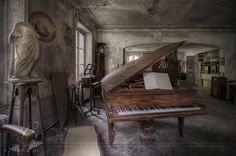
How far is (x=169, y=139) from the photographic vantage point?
2887 millimetres

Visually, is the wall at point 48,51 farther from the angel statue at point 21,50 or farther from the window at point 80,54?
the window at point 80,54

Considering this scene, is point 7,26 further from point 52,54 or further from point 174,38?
point 174,38

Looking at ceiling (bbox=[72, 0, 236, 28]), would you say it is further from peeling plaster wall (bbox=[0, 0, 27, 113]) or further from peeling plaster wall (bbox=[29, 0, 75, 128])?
peeling plaster wall (bbox=[0, 0, 27, 113])

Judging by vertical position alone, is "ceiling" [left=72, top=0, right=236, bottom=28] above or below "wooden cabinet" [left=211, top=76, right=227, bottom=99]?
above

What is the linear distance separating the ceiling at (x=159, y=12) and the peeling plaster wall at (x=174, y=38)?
47 cm

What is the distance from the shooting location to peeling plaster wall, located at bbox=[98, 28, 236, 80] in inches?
278

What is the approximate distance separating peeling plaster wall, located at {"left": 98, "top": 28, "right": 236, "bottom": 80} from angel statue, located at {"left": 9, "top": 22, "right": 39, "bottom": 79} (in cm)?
544

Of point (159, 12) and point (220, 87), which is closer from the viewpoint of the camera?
point (159, 12)

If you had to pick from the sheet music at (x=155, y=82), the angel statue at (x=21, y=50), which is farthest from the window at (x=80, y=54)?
the angel statue at (x=21, y=50)

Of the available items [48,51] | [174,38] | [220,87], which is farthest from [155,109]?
[220,87]

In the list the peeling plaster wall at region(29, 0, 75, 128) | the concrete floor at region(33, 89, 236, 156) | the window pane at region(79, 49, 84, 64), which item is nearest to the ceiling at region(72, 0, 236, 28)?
the peeling plaster wall at region(29, 0, 75, 128)

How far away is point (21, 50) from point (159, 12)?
170 inches

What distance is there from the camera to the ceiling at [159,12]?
4.23m

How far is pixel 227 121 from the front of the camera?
12.9 feet
